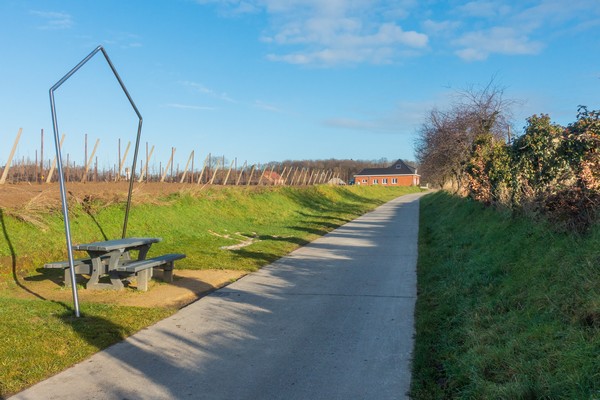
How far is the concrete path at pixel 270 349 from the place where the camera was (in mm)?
3893

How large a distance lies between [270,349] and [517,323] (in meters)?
2.46

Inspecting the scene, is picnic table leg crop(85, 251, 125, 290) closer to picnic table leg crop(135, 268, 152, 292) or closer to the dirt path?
the dirt path

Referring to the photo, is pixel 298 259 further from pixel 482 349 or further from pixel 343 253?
pixel 482 349

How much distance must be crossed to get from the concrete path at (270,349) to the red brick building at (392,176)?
3782 inches

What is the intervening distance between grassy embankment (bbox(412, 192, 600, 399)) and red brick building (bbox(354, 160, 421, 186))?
9595 centimetres

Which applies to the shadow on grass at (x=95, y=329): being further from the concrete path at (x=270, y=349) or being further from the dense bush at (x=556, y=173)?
the dense bush at (x=556, y=173)

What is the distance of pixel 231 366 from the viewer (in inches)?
173

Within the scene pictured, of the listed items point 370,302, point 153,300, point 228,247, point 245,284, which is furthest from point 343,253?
point 153,300

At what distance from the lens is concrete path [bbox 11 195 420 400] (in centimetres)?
389

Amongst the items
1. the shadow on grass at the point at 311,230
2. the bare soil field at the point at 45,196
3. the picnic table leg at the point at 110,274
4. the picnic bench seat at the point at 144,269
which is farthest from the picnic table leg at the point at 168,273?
the shadow on grass at the point at 311,230

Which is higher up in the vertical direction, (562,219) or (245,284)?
(562,219)

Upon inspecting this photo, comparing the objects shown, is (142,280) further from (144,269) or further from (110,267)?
(110,267)

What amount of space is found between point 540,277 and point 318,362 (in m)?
2.81

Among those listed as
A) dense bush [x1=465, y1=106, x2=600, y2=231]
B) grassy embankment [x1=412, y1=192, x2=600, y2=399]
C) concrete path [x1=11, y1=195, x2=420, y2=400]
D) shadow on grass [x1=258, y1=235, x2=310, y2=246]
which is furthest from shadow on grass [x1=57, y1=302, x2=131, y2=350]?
shadow on grass [x1=258, y1=235, x2=310, y2=246]
